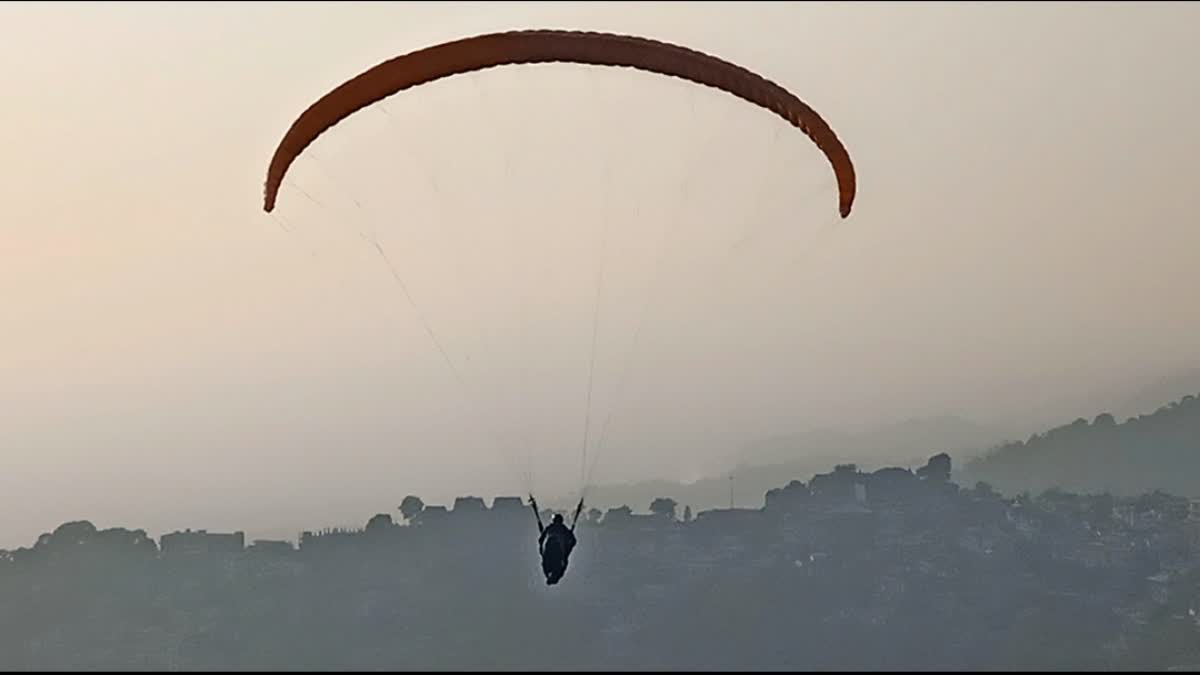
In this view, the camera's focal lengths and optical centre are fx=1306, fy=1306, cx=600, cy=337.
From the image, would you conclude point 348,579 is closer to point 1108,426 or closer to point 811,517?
point 811,517

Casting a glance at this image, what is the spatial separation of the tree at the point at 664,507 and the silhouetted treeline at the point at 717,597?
0.16m

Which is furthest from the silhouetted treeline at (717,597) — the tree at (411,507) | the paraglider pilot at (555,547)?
the paraglider pilot at (555,547)

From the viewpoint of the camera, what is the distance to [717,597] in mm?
18531

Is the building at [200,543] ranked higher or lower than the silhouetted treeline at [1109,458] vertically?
lower

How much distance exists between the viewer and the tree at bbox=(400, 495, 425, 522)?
14.1 meters

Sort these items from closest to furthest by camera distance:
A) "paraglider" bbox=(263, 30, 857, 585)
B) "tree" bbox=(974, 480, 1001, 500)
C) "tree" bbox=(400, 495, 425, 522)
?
"paraglider" bbox=(263, 30, 857, 585), "tree" bbox=(400, 495, 425, 522), "tree" bbox=(974, 480, 1001, 500)

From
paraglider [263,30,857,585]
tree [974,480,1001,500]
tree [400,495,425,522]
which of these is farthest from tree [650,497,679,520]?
paraglider [263,30,857,585]

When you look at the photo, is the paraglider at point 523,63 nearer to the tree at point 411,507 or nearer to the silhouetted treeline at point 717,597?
the tree at point 411,507

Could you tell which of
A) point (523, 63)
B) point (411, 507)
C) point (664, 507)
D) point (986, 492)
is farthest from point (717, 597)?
point (523, 63)

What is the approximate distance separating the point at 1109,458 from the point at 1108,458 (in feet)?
0.05

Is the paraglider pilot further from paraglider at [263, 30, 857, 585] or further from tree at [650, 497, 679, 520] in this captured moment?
tree at [650, 497, 679, 520]

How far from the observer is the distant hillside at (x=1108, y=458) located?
16828 millimetres

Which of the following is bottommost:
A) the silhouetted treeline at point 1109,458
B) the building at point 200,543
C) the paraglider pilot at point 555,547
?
the paraglider pilot at point 555,547

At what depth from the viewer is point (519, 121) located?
927cm
